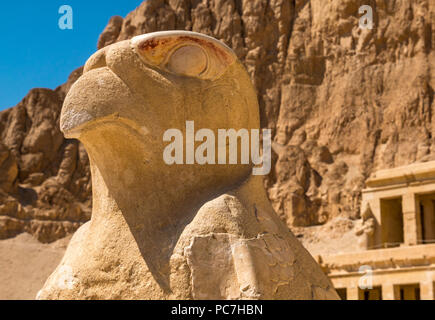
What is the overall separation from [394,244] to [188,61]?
59.7ft

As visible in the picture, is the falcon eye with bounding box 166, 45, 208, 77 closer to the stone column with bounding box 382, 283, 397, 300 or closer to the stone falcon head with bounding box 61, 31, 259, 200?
the stone falcon head with bounding box 61, 31, 259, 200

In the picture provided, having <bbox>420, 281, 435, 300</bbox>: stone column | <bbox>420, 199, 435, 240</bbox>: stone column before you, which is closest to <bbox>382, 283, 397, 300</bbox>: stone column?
<bbox>420, 281, 435, 300</bbox>: stone column

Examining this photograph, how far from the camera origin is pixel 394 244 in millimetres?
20531

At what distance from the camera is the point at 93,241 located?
3.79m

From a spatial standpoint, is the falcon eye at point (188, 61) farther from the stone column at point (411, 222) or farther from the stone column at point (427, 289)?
the stone column at point (411, 222)

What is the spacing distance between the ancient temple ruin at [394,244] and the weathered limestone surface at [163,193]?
12.6 metres

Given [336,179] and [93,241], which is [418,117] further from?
[93,241]

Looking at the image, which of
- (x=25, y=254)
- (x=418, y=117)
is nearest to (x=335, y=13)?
(x=418, y=117)

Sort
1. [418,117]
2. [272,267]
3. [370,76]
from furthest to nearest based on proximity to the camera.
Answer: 1. [370,76]
2. [418,117]
3. [272,267]

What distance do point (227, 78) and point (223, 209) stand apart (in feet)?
2.86

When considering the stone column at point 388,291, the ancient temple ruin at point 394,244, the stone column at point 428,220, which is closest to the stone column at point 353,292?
the ancient temple ruin at point 394,244

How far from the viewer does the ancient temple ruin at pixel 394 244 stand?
52.3 feet

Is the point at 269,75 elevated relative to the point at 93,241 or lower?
elevated
